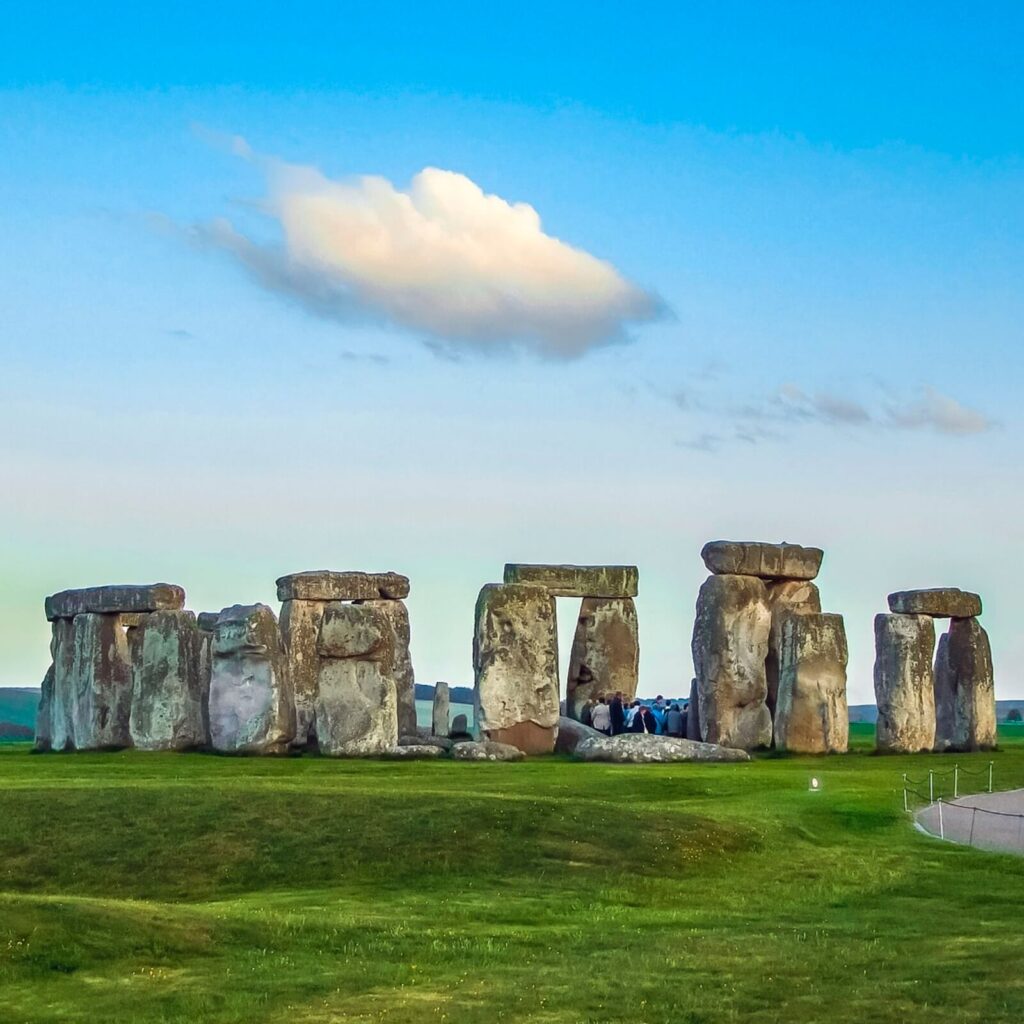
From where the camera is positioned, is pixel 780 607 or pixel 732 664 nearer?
pixel 732 664

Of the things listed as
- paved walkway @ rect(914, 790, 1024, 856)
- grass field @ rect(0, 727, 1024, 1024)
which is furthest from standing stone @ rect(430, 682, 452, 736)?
paved walkway @ rect(914, 790, 1024, 856)

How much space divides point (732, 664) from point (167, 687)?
1219 cm

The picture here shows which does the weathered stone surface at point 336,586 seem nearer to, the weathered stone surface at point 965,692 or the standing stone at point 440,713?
the standing stone at point 440,713

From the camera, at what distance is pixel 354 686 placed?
40.4 meters

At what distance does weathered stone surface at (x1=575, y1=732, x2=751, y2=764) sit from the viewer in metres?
38.3

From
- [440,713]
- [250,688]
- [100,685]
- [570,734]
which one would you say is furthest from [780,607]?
[100,685]

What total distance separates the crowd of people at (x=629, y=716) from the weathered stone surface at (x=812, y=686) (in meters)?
3.21

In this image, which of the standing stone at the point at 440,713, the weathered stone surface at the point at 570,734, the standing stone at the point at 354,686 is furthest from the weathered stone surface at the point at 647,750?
the standing stone at the point at 440,713

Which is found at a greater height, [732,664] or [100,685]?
[732,664]

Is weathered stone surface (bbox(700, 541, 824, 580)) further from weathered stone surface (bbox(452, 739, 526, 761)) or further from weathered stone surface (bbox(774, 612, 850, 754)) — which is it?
weathered stone surface (bbox(452, 739, 526, 761))

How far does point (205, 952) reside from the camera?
726 inches

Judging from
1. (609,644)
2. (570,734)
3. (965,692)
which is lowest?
(570,734)

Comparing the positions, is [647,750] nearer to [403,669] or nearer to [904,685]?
[904,685]

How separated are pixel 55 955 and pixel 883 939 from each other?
7.78m
